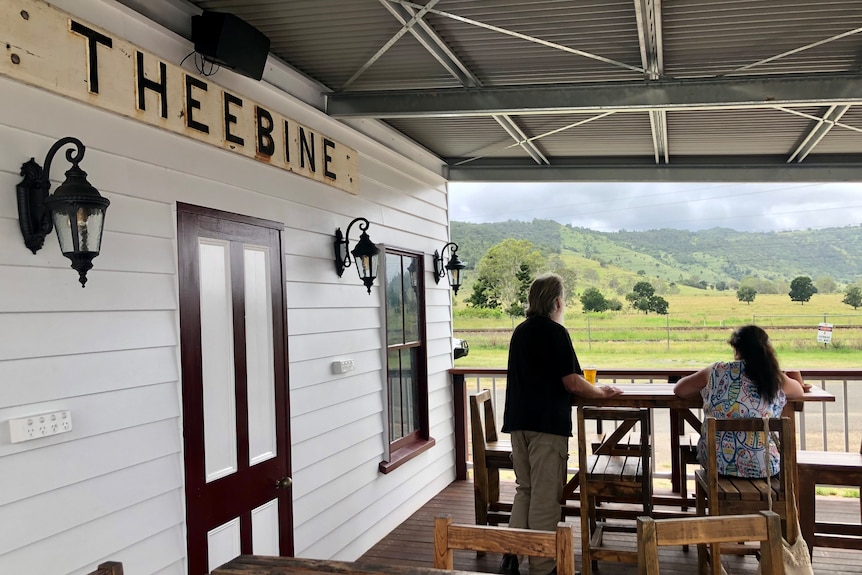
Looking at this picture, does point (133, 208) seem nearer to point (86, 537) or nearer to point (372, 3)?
point (86, 537)

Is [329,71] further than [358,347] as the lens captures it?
No

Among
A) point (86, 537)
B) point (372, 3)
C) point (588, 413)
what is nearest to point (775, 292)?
point (588, 413)

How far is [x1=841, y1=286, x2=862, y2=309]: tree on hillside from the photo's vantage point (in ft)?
51.5

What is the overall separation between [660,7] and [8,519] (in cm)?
313

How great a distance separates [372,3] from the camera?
3064mm

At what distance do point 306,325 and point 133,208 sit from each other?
1460 mm

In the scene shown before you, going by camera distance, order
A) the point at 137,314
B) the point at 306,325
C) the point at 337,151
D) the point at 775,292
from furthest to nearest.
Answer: the point at 775,292 < the point at 337,151 < the point at 306,325 < the point at 137,314

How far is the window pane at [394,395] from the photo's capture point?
5117mm

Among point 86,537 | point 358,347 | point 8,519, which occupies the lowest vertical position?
point 86,537

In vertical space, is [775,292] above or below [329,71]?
below

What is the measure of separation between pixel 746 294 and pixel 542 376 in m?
14.7

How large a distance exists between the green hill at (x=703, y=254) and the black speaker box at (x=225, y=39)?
55.1ft

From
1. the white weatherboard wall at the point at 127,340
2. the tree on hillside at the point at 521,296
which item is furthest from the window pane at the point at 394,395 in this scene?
the tree on hillside at the point at 521,296

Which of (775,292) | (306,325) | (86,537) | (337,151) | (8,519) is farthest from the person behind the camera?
(775,292)
